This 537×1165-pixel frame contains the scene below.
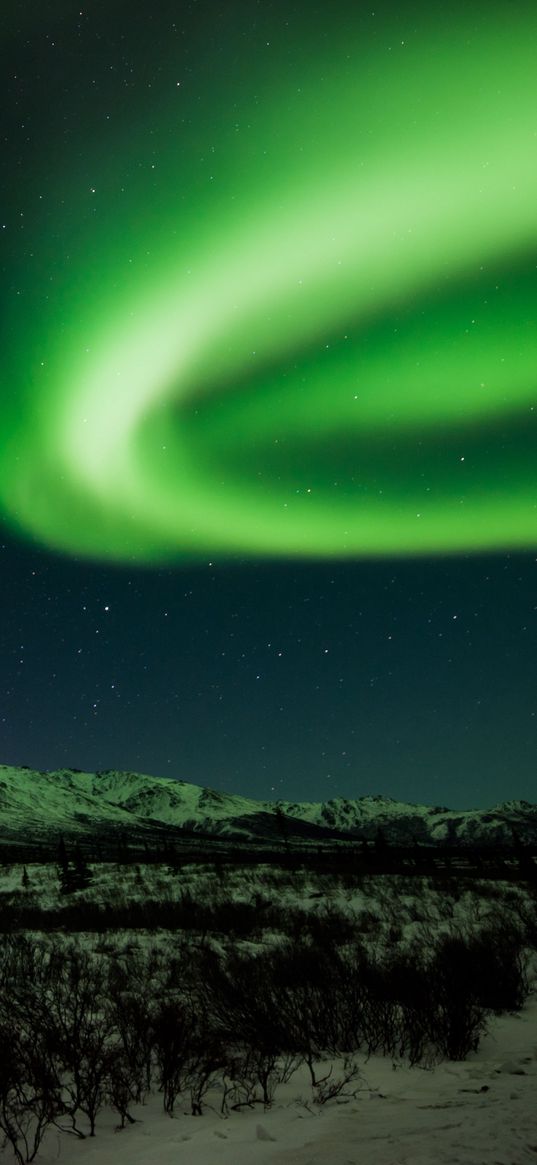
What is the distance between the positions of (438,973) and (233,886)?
63.7 ft

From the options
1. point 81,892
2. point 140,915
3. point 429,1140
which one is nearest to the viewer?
point 429,1140

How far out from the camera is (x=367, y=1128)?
3.53 metres

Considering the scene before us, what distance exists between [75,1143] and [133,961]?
6296 millimetres

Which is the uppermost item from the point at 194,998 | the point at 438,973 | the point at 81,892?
the point at 438,973

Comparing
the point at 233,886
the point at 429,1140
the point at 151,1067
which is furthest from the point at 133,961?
the point at 233,886

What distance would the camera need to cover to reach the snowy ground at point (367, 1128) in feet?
10.0

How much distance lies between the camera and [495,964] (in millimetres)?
7344

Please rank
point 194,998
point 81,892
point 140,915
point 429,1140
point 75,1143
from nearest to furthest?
1. point 429,1140
2. point 75,1143
3. point 194,998
4. point 140,915
5. point 81,892

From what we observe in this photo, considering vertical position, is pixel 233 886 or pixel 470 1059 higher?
pixel 470 1059

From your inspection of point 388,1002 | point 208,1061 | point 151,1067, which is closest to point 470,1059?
point 388,1002

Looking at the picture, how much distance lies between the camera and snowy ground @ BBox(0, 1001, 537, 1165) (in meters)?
3.06

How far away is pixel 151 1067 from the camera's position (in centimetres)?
521

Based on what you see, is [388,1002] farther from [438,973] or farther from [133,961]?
[133,961]

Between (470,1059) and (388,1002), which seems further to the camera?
(388,1002)
